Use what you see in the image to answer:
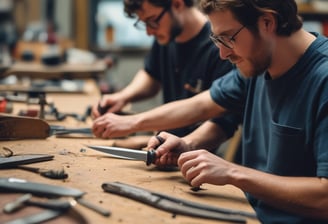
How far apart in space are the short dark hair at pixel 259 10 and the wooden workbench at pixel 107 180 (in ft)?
1.68

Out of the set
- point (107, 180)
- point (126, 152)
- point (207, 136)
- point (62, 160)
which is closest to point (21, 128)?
point (62, 160)

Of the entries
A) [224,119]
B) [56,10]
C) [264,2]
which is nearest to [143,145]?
[224,119]

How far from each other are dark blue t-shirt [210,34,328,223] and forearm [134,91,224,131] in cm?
31

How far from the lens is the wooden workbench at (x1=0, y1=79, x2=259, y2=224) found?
124 cm

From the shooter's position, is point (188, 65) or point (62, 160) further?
point (188, 65)

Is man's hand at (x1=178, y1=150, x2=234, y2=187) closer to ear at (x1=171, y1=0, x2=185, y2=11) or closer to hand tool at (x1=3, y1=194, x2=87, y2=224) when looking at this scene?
hand tool at (x1=3, y1=194, x2=87, y2=224)

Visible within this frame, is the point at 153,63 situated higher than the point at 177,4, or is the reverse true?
the point at 177,4

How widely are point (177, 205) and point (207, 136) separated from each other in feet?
2.55

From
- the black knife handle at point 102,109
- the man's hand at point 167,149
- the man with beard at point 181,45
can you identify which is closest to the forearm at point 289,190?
the man's hand at point 167,149

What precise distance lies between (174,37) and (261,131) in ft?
2.79

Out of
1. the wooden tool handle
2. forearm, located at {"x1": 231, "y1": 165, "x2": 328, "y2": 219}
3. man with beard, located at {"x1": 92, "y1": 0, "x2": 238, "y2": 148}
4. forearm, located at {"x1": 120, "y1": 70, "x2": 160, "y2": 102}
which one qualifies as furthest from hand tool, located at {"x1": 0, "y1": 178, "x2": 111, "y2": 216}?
forearm, located at {"x1": 120, "y1": 70, "x2": 160, "y2": 102}

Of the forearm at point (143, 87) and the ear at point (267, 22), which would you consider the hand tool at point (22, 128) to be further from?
the ear at point (267, 22)

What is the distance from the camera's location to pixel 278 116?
165 centimetres

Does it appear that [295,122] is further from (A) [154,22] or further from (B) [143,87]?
(B) [143,87]
